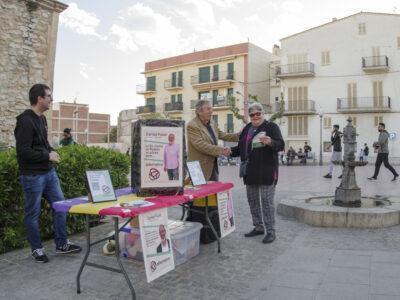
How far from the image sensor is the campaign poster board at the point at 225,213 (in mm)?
5008

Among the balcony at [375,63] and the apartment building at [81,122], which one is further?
the apartment building at [81,122]

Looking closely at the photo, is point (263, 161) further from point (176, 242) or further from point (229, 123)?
point (229, 123)

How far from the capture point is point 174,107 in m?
46.2

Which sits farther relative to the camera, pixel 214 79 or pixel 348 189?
pixel 214 79

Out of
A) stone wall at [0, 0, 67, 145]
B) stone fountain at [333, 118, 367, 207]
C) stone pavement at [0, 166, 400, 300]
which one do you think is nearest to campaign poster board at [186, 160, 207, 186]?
stone pavement at [0, 166, 400, 300]

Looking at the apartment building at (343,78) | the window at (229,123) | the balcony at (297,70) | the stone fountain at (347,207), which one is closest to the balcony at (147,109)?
the window at (229,123)

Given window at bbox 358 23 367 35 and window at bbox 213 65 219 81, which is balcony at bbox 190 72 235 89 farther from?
window at bbox 358 23 367 35

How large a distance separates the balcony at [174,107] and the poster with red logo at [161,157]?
1656 inches

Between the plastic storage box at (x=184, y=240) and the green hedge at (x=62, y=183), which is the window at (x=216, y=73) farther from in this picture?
the plastic storage box at (x=184, y=240)

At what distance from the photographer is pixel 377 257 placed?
4.52 metres

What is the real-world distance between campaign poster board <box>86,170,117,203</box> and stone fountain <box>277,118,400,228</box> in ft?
12.0

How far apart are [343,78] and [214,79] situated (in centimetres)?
1330

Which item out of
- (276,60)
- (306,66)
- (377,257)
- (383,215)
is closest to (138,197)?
(377,257)

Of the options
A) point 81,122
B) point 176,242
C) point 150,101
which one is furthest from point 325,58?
point 81,122
